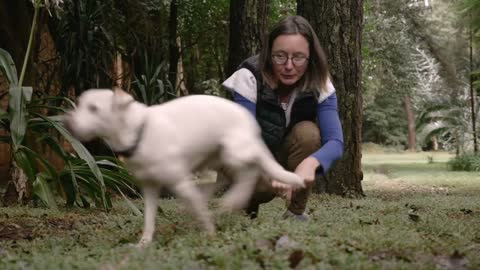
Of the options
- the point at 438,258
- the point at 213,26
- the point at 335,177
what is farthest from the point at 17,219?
the point at 213,26

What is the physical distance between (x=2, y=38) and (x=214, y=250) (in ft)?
15.1

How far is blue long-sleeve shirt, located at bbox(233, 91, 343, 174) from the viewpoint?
A: 3.32 meters

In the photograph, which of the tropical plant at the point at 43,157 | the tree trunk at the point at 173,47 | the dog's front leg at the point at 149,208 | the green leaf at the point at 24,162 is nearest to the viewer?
the dog's front leg at the point at 149,208

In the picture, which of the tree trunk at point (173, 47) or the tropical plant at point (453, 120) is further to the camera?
the tropical plant at point (453, 120)

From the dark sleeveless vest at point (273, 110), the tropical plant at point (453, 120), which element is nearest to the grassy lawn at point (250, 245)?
the dark sleeveless vest at point (273, 110)

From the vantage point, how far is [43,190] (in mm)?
4957

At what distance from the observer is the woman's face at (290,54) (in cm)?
→ 332

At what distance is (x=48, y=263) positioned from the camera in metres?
2.31

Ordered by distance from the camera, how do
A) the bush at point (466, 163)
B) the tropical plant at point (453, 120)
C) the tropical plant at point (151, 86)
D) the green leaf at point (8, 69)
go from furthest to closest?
the tropical plant at point (453, 120) → the bush at point (466, 163) → the tropical plant at point (151, 86) → the green leaf at point (8, 69)

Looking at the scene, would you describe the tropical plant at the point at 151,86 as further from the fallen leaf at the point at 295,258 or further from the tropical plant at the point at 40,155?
the fallen leaf at the point at 295,258

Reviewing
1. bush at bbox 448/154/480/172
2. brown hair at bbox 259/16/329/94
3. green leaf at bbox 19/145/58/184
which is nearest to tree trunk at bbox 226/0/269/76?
green leaf at bbox 19/145/58/184

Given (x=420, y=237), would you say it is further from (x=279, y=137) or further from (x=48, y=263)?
(x=48, y=263)

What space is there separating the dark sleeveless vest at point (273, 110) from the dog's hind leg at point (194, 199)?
99 centimetres

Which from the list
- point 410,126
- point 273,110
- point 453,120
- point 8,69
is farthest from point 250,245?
point 410,126
